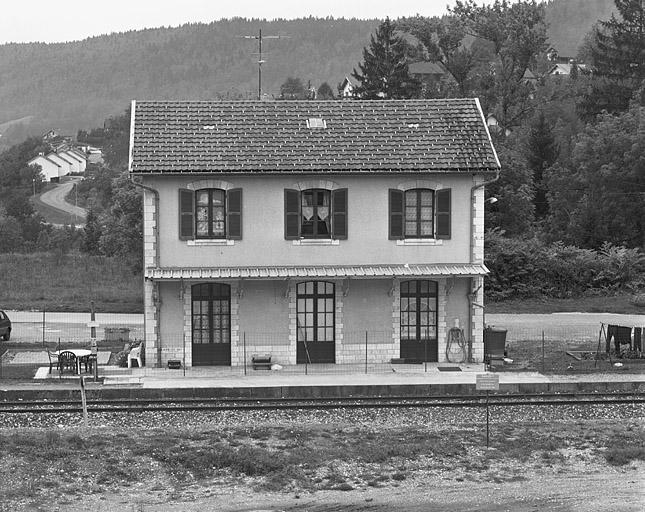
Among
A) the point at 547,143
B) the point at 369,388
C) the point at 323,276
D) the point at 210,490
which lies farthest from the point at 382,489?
the point at 547,143

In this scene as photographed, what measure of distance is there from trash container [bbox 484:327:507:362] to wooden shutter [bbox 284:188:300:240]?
582cm

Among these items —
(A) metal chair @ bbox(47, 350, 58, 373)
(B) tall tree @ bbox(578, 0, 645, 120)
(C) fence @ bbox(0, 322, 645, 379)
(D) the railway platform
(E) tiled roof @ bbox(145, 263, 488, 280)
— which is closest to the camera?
(D) the railway platform

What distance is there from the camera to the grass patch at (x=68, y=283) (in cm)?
4406

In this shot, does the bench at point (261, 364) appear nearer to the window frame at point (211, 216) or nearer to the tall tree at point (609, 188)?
the window frame at point (211, 216)

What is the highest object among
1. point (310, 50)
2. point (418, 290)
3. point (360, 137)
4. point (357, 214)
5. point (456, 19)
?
point (310, 50)

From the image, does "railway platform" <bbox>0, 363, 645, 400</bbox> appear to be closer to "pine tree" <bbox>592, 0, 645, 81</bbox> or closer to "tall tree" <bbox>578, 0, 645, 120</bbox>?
"tall tree" <bbox>578, 0, 645, 120</bbox>

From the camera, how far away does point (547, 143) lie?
6550 cm

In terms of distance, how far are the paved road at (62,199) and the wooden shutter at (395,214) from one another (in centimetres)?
7226

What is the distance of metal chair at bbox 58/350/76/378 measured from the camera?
29.4 metres

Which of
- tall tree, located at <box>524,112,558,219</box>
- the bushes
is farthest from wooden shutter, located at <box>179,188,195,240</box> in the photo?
tall tree, located at <box>524,112,558,219</box>

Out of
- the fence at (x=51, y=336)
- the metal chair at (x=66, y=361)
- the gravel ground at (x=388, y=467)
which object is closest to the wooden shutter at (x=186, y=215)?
the fence at (x=51, y=336)

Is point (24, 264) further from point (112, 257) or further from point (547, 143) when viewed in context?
point (547, 143)

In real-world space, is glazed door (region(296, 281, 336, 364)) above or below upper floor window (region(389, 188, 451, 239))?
below

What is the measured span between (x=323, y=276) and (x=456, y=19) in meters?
38.1
